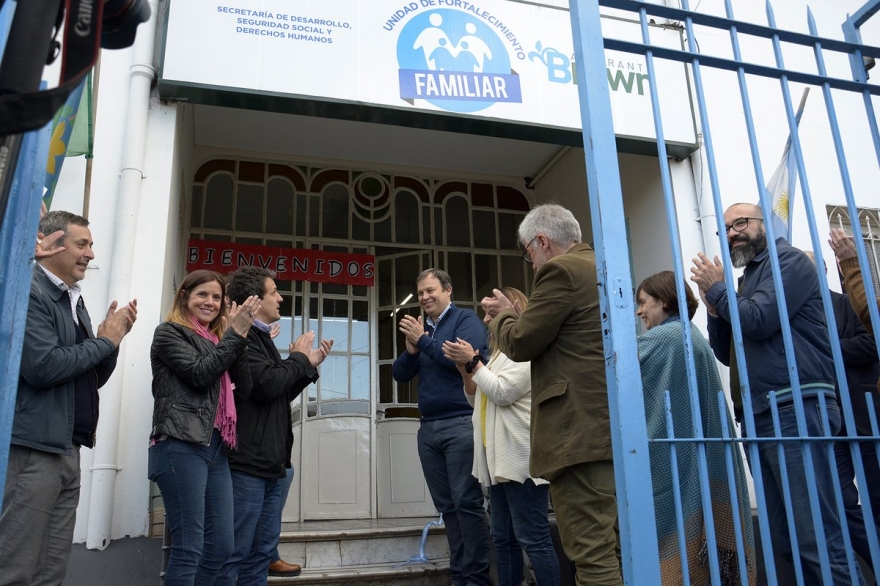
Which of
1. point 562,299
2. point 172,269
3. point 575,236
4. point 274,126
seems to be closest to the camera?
point 562,299

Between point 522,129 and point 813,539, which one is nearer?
point 813,539

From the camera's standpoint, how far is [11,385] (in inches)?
62.2

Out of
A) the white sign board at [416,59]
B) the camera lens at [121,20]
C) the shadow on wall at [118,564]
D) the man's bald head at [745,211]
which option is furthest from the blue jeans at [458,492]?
the camera lens at [121,20]

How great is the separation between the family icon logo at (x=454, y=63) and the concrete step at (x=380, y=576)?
3.10 m

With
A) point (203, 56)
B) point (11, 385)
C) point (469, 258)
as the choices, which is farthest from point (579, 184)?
point (11, 385)

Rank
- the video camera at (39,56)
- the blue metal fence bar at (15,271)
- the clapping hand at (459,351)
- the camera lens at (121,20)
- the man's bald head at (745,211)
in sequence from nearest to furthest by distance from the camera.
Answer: the video camera at (39,56)
the camera lens at (121,20)
the blue metal fence bar at (15,271)
the man's bald head at (745,211)
the clapping hand at (459,351)

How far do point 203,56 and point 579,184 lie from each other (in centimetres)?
344

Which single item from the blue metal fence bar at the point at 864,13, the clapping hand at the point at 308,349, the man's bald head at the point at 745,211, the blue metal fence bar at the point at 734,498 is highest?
the blue metal fence bar at the point at 864,13

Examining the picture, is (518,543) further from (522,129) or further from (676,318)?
(522,129)

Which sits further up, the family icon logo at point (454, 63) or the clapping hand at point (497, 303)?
the family icon logo at point (454, 63)

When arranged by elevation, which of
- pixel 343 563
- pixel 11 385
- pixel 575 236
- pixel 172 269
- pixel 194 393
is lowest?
pixel 343 563

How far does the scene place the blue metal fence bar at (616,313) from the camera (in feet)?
6.13

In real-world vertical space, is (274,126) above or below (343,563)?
above

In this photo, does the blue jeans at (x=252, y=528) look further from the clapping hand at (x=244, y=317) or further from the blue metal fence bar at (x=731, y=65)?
the blue metal fence bar at (x=731, y=65)
